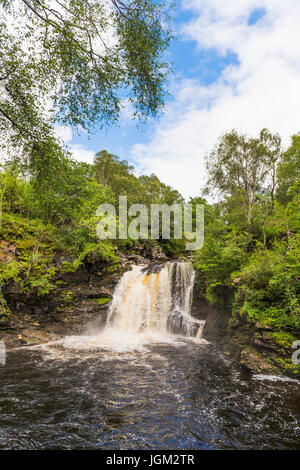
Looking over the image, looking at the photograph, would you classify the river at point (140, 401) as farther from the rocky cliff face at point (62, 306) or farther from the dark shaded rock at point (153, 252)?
the dark shaded rock at point (153, 252)

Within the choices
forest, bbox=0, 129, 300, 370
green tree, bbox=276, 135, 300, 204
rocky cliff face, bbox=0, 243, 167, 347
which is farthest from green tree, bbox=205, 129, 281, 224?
rocky cliff face, bbox=0, 243, 167, 347

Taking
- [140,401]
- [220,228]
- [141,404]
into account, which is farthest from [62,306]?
[220,228]

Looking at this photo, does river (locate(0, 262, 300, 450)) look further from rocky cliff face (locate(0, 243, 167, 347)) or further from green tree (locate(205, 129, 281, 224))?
green tree (locate(205, 129, 281, 224))

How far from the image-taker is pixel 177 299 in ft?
47.9

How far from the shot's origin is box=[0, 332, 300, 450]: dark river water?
446 centimetres

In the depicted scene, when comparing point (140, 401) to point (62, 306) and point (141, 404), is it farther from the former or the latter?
point (62, 306)

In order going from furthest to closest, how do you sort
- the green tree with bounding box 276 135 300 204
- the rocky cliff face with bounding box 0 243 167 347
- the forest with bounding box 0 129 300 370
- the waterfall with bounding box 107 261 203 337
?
the green tree with bounding box 276 135 300 204, the waterfall with bounding box 107 261 203 337, the rocky cliff face with bounding box 0 243 167 347, the forest with bounding box 0 129 300 370

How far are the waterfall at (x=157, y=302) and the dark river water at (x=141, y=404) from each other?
4.01 m

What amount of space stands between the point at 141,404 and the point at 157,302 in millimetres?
8902

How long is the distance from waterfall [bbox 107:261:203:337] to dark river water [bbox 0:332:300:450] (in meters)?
4.01

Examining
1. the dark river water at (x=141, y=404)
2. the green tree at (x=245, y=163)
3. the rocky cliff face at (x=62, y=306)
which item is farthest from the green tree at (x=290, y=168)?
the dark river water at (x=141, y=404)

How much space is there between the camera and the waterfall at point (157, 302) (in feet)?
44.4
